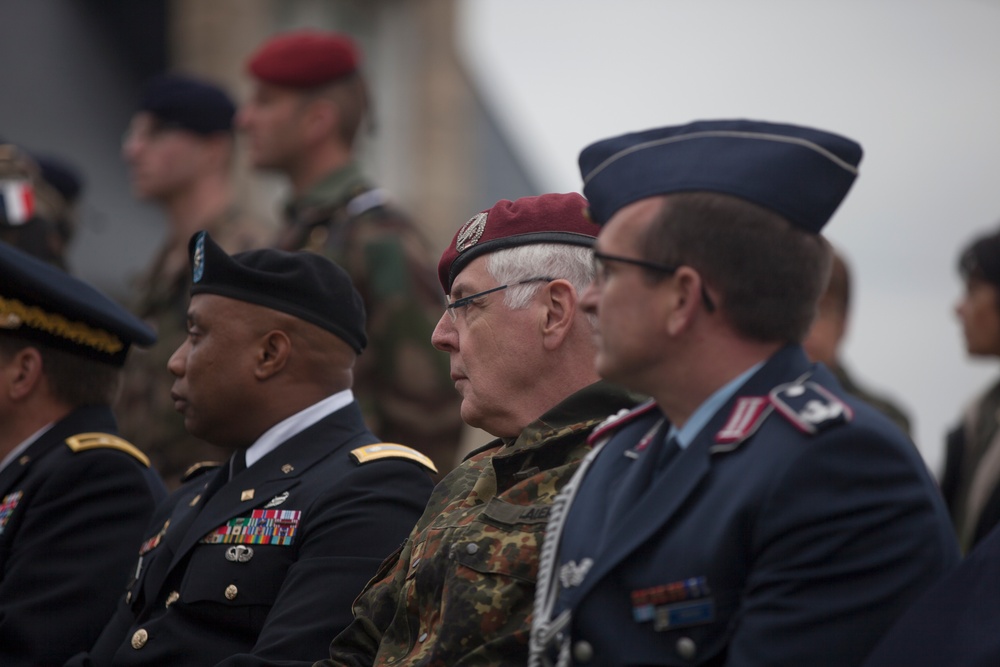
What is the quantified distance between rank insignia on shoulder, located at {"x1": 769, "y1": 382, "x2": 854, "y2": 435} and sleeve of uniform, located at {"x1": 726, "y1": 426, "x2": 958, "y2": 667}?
0.03 m

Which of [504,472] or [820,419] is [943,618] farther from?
[504,472]

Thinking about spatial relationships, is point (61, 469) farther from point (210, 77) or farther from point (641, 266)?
point (210, 77)

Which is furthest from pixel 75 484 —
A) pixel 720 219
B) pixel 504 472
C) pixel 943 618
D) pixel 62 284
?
pixel 943 618

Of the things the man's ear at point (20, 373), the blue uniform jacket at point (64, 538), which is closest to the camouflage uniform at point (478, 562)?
the blue uniform jacket at point (64, 538)

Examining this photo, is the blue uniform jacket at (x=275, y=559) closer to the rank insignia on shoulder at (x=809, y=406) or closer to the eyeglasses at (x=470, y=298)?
the eyeglasses at (x=470, y=298)

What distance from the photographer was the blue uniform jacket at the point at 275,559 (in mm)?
3592

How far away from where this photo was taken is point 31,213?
21.5 feet

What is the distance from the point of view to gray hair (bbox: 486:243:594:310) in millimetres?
3596

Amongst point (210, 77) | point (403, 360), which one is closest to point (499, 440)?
point (403, 360)

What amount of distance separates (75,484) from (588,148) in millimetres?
2156

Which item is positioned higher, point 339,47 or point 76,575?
point 339,47

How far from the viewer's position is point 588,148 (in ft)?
9.67

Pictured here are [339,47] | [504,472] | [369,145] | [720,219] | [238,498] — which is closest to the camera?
[720,219]

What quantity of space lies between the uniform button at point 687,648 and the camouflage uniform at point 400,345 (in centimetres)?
357
